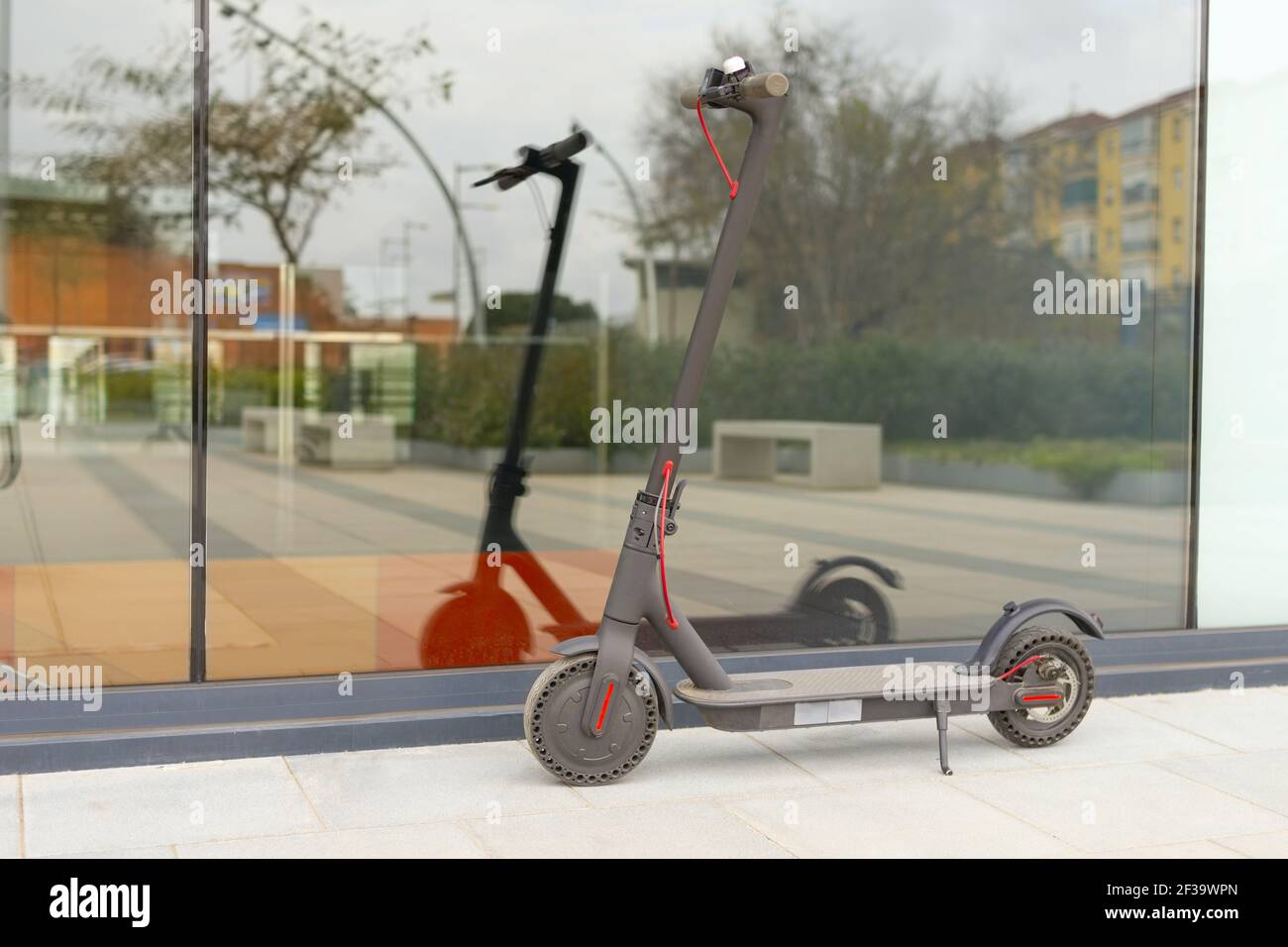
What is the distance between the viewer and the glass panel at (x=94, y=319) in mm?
5445

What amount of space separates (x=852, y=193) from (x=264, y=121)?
2650 millimetres

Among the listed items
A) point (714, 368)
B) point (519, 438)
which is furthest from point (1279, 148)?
point (519, 438)

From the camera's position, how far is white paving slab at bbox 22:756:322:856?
373cm

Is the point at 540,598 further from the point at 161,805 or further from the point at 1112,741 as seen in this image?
the point at 1112,741

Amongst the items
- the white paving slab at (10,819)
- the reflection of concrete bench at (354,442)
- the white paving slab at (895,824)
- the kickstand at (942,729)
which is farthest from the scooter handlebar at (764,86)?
the reflection of concrete bench at (354,442)

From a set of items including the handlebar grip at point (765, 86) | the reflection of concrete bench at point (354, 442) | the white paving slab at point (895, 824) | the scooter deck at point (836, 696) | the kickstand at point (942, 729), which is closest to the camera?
the white paving slab at point (895, 824)

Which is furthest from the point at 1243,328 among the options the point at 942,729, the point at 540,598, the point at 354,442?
the point at 354,442

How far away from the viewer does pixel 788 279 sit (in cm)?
626

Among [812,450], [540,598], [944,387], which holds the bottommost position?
[540,598]

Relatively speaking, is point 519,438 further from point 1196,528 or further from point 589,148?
point 1196,528

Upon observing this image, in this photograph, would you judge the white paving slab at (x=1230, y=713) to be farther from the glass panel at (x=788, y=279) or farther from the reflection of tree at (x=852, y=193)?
the reflection of tree at (x=852, y=193)

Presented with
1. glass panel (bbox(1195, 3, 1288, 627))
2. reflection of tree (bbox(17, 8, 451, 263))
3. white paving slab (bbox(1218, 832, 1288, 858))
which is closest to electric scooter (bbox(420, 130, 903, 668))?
reflection of tree (bbox(17, 8, 451, 263))

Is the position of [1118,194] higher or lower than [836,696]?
higher

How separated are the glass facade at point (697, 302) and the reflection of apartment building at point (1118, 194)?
0.01 m
